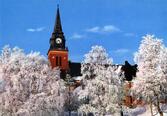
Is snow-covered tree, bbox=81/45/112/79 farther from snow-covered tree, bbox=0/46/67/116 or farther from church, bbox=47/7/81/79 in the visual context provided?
church, bbox=47/7/81/79

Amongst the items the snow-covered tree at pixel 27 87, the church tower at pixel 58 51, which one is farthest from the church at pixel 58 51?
the snow-covered tree at pixel 27 87

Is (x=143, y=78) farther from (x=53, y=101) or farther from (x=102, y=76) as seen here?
(x=53, y=101)

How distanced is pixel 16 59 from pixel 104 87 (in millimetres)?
13265

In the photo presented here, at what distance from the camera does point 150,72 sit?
70.0 metres

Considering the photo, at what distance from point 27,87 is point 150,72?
18.2 metres

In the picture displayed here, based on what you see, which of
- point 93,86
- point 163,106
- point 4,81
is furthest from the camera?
point 163,106

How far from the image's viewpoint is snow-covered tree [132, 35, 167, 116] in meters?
69.3

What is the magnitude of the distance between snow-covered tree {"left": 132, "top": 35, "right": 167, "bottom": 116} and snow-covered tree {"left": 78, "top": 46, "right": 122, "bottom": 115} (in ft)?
11.9

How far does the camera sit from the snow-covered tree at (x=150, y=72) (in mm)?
69312

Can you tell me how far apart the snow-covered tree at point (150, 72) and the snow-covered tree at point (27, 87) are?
1211 centimetres

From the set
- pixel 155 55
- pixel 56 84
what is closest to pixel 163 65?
pixel 155 55

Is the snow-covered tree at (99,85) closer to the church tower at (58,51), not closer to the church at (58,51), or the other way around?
the church at (58,51)

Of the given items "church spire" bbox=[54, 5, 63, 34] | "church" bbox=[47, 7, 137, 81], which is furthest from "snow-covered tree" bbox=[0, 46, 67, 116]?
"church spire" bbox=[54, 5, 63, 34]

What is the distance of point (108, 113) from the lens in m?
70.4
